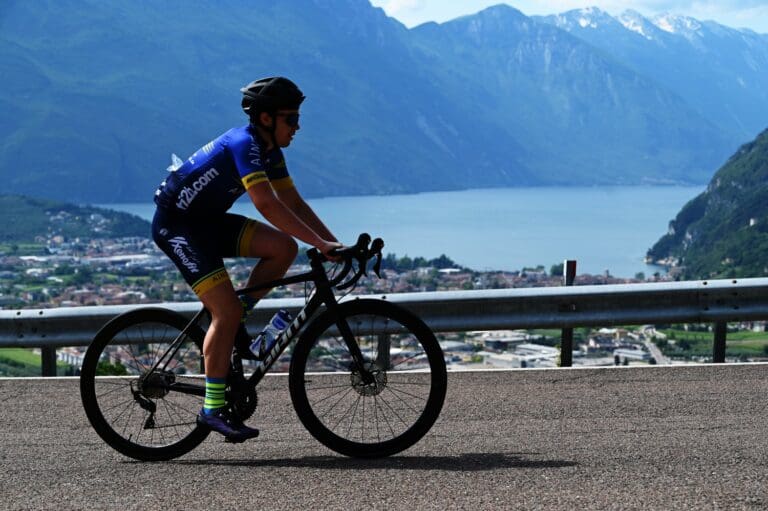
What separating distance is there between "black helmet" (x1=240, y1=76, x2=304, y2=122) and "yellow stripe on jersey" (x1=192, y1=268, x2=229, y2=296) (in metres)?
0.68

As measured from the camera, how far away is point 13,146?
600 ft

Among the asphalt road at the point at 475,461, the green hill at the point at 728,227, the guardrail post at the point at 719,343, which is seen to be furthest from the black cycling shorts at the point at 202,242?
the green hill at the point at 728,227

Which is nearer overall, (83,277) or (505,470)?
(505,470)

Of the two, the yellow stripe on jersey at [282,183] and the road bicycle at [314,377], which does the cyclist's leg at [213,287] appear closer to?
the road bicycle at [314,377]

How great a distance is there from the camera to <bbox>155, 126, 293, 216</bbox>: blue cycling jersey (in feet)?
15.6

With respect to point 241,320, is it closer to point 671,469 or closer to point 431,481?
point 431,481

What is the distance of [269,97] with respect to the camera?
15.9 ft

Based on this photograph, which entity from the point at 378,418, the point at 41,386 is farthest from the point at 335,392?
the point at 41,386

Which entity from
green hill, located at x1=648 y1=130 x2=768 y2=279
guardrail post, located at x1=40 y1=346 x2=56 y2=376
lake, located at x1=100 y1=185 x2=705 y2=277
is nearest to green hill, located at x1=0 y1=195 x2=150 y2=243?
lake, located at x1=100 y1=185 x2=705 y2=277

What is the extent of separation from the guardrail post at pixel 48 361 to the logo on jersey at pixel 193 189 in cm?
360

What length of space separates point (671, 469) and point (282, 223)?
1852mm

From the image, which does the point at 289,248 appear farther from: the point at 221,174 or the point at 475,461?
the point at 475,461

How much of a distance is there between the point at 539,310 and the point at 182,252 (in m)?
3.77

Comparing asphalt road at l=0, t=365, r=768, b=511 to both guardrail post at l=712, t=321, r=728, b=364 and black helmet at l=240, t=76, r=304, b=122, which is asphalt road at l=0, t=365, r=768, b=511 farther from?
black helmet at l=240, t=76, r=304, b=122
